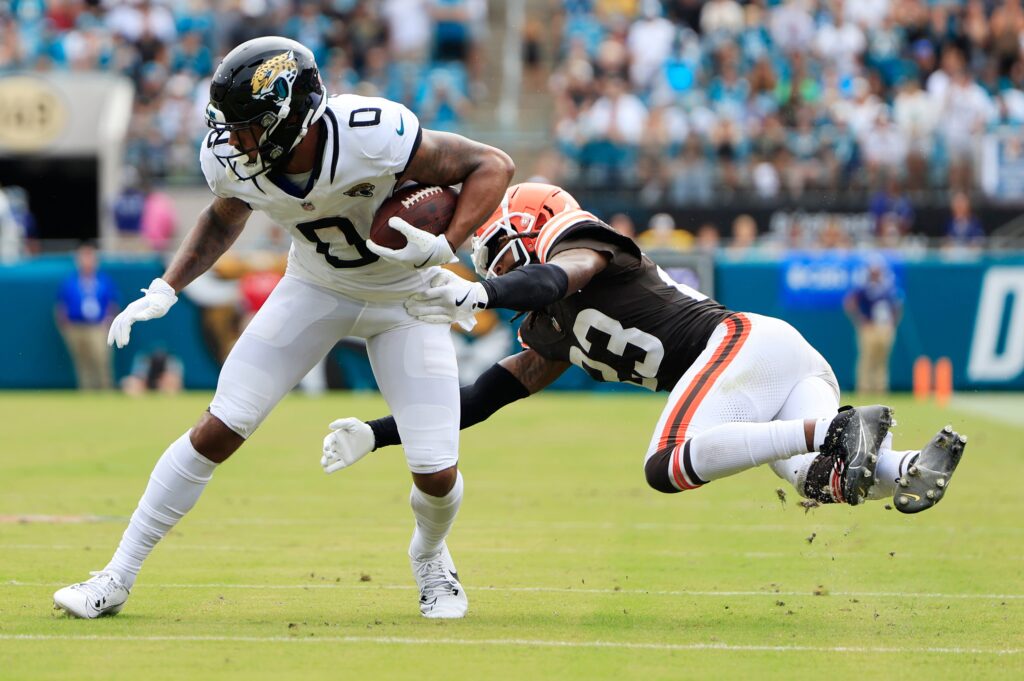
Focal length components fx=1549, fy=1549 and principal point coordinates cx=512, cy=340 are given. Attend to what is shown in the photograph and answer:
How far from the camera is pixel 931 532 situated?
326 inches

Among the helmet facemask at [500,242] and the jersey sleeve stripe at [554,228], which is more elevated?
the jersey sleeve stripe at [554,228]

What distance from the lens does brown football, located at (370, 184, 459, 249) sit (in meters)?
5.30

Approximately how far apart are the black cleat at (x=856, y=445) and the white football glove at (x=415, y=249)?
1.42 meters

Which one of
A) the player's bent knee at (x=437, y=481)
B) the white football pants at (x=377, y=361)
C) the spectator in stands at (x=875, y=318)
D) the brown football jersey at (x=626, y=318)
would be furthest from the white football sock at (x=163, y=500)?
the spectator in stands at (x=875, y=318)

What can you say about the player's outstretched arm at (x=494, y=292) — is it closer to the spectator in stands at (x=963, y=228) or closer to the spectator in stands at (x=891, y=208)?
the spectator in stands at (x=891, y=208)

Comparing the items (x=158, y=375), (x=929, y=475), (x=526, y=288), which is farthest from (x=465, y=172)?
(x=158, y=375)

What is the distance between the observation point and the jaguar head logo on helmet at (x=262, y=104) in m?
5.14

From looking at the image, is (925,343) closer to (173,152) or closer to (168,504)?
(173,152)

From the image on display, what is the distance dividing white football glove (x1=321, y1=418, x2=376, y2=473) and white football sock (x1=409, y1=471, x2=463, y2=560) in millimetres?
249

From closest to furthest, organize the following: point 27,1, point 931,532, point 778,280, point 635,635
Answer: point 635,635
point 931,532
point 778,280
point 27,1

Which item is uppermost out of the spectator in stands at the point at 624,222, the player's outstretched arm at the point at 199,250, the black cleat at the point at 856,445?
the player's outstretched arm at the point at 199,250

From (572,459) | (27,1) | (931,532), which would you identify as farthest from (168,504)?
(27,1)

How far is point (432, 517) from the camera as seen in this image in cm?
580

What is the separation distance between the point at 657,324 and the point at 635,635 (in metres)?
1.18
